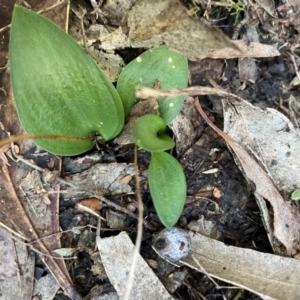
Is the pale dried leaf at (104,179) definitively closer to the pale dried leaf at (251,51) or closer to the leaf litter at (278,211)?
the leaf litter at (278,211)

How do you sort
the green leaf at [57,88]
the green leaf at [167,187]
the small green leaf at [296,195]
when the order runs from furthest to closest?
1. the small green leaf at [296,195]
2. the green leaf at [167,187]
3. the green leaf at [57,88]

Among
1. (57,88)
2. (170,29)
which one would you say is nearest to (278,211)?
(170,29)

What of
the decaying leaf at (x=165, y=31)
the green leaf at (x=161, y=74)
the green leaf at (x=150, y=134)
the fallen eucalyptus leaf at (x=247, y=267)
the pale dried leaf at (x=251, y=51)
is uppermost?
the decaying leaf at (x=165, y=31)

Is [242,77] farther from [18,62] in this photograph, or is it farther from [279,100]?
[18,62]

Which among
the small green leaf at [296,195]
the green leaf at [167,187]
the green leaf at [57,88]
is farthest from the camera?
the small green leaf at [296,195]

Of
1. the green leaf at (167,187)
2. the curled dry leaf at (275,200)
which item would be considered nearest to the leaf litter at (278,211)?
the curled dry leaf at (275,200)

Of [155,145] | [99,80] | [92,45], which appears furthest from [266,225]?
[92,45]

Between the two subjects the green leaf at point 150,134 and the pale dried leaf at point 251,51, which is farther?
the pale dried leaf at point 251,51
